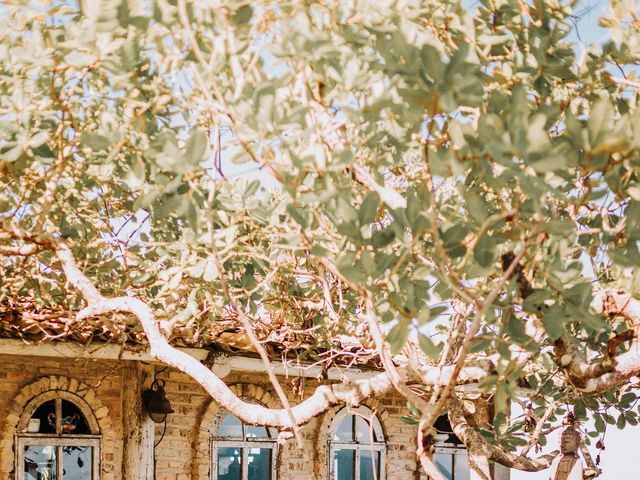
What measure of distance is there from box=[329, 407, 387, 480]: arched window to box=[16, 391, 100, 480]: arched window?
10.1 feet

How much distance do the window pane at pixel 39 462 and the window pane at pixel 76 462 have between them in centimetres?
11

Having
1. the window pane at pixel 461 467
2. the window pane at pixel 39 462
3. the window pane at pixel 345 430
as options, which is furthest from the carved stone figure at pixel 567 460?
the window pane at pixel 461 467

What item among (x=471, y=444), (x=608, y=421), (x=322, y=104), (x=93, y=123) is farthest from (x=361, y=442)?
(x=322, y=104)

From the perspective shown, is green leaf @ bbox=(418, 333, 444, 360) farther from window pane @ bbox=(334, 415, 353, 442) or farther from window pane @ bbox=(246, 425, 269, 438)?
window pane @ bbox=(334, 415, 353, 442)

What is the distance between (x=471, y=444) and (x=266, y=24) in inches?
118

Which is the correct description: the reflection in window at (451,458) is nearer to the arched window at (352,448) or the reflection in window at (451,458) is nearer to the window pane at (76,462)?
the arched window at (352,448)

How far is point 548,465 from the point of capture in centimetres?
636

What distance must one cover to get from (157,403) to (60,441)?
1127 millimetres

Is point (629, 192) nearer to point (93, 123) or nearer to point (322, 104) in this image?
point (322, 104)

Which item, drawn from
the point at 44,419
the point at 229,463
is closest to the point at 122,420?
the point at 44,419

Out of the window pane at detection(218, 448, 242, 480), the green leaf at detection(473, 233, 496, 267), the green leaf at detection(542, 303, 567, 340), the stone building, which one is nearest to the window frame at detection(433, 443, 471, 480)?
the stone building

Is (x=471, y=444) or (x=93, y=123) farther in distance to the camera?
(x=471, y=444)

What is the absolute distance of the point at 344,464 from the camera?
10727mm

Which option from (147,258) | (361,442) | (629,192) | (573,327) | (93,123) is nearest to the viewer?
(629,192)
